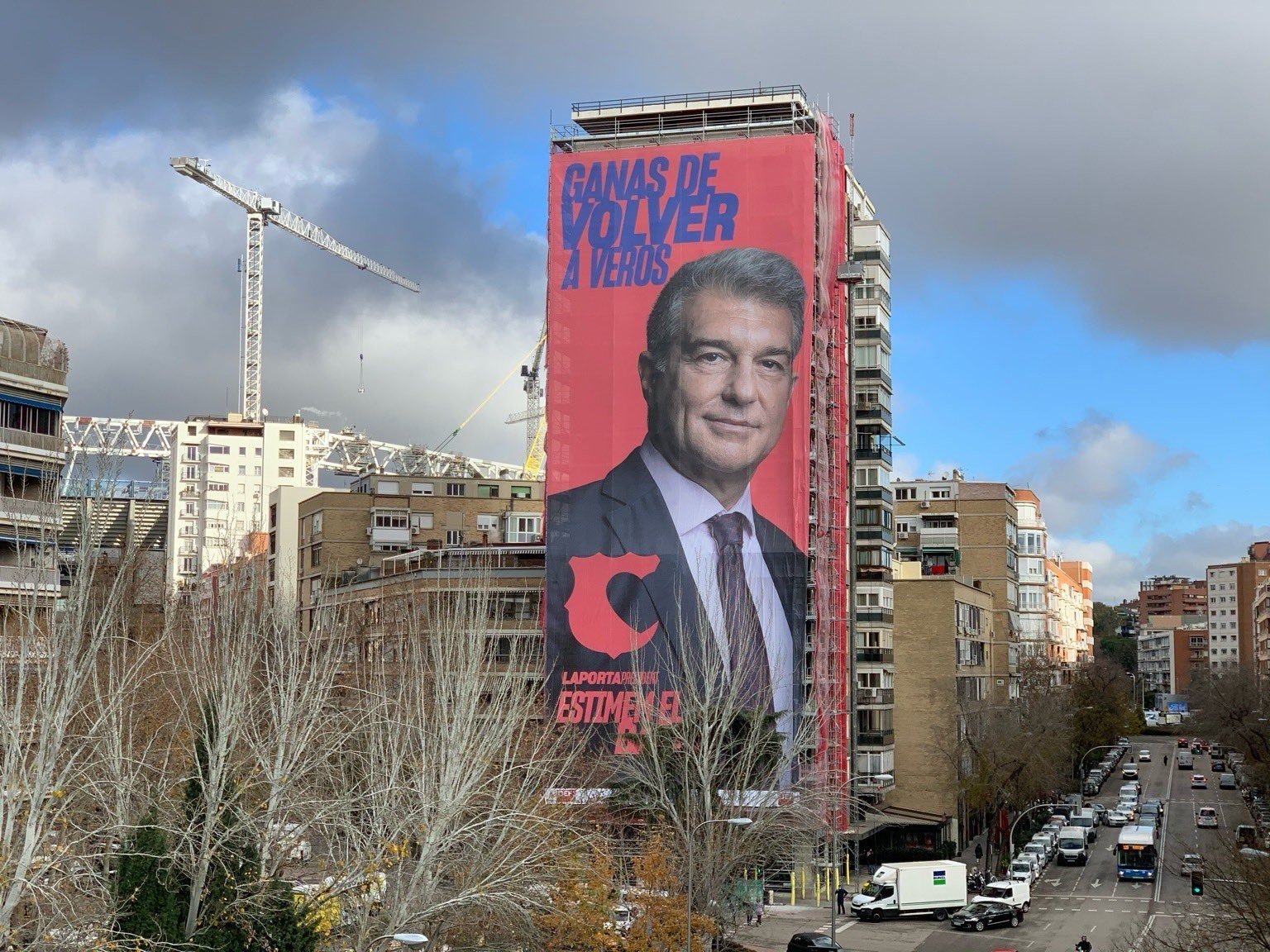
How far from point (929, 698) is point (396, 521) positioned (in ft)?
138

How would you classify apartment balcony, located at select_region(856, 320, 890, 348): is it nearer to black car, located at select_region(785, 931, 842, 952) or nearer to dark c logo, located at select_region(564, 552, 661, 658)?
dark c logo, located at select_region(564, 552, 661, 658)

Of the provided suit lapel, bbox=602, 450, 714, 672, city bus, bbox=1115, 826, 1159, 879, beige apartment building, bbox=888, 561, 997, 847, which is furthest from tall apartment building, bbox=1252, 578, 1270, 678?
suit lapel, bbox=602, 450, 714, 672

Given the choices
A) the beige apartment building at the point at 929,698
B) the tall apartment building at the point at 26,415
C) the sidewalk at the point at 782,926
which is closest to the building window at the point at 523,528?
the beige apartment building at the point at 929,698

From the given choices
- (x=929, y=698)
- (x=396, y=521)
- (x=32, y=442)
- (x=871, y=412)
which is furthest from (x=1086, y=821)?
(x=32, y=442)

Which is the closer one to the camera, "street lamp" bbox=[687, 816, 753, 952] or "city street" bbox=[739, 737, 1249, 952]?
"street lamp" bbox=[687, 816, 753, 952]

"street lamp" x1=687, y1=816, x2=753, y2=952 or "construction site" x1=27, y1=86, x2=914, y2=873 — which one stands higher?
"construction site" x1=27, y1=86, x2=914, y2=873

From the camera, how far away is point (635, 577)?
267 ft

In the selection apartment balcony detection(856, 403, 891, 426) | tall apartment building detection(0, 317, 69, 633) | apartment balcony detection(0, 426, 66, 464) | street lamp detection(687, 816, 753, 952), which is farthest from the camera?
apartment balcony detection(856, 403, 891, 426)

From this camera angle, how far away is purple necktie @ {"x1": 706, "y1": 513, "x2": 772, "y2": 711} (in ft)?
247

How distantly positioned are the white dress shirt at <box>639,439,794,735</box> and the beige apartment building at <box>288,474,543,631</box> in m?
30.8

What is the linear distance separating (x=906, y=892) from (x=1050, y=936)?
25.3ft

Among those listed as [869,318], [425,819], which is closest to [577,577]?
[869,318]

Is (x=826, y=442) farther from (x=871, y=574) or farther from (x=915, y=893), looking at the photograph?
(x=915, y=893)

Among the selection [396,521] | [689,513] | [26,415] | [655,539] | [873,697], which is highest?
[396,521]
